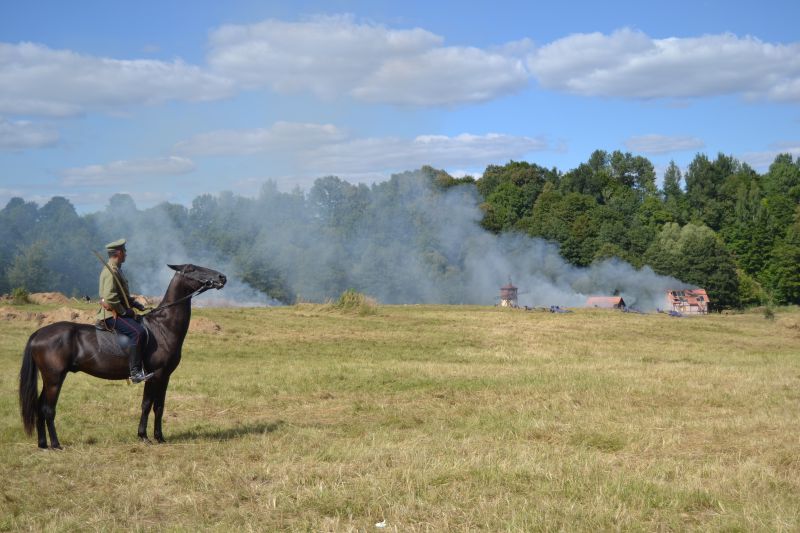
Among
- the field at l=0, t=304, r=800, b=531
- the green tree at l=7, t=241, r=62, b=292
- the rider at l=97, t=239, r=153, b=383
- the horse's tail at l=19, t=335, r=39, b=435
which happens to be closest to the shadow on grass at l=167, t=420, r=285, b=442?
the field at l=0, t=304, r=800, b=531

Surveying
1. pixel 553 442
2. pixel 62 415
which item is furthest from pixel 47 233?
pixel 553 442

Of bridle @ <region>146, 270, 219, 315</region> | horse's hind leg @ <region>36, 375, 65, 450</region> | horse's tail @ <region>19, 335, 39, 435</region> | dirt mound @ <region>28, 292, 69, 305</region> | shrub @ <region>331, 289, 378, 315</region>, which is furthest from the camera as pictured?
dirt mound @ <region>28, 292, 69, 305</region>

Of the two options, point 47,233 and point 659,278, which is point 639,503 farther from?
point 659,278

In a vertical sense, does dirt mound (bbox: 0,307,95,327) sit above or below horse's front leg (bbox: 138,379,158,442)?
below

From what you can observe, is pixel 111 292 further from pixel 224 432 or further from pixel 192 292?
pixel 224 432

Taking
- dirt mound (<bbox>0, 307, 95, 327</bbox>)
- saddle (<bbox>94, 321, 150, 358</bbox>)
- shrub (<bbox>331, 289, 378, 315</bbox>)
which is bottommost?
shrub (<bbox>331, 289, 378, 315</bbox>)

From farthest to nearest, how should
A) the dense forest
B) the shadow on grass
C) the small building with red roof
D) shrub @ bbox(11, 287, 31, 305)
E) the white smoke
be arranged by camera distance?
the small building with red roof < the white smoke < the dense forest < shrub @ bbox(11, 287, 31, 305) < the shadow on grass

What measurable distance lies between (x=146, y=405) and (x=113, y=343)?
3.66 feet

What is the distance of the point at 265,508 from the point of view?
825 cm

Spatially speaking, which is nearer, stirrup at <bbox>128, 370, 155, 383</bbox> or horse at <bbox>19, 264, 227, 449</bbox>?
horse at <bbox>19, 264, 227, 449</bbox>

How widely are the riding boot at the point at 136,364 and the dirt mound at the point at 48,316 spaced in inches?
761

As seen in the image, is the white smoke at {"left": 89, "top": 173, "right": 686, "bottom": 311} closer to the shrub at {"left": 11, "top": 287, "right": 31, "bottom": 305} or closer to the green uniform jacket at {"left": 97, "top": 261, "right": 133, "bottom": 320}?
the shrub at {"left": 11, "top": 287, "right": 31, "bottom": 305}

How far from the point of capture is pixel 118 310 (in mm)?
12141

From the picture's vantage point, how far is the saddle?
1209 centimetres
